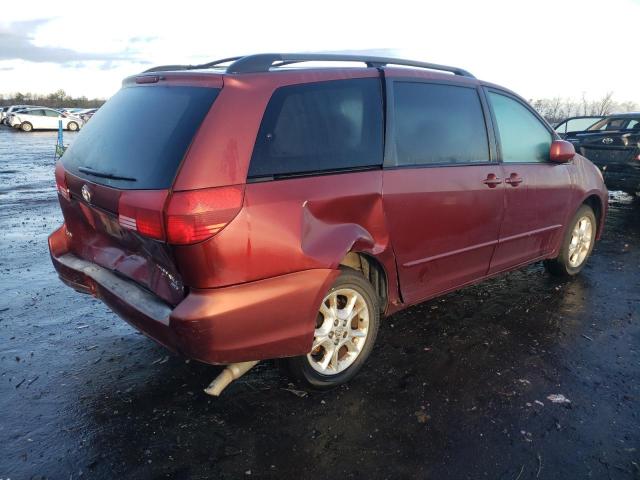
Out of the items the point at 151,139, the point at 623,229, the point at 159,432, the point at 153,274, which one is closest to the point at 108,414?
the point at 159,432

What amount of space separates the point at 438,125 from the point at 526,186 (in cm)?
112

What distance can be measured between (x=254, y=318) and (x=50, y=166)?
46.4ft

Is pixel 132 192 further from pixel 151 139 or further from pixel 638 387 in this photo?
pixel 638 387

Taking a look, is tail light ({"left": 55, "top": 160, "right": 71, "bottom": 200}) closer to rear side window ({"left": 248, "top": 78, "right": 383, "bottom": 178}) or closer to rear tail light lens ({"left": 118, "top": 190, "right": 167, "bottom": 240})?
rear tail light lens ({"left": 118, "top": 190, "right": 167, "bottom": 240})

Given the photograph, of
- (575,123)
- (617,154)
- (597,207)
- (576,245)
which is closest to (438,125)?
(576,245)

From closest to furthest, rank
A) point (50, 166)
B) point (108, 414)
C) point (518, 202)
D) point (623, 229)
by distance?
point (108, 414)
point (518, 202)
point (623, 229)
point (50, 166)

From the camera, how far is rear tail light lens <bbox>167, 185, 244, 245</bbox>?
2.23 m

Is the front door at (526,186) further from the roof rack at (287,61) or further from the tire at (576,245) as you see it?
the roof rack at (287,61)

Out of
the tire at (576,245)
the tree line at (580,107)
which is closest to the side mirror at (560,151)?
the tire at (576,245)

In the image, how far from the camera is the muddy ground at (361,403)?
2.37 m

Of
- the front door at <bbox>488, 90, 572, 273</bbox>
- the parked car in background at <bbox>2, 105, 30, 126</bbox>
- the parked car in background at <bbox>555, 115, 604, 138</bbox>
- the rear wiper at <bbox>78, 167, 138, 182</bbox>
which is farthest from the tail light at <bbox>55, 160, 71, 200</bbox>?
the parked car in background at <bbox>2, 105, 30, 126</bbox>

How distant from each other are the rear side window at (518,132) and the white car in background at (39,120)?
33.0m

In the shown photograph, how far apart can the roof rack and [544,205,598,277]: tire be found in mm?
2121

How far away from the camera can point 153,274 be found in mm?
2596
